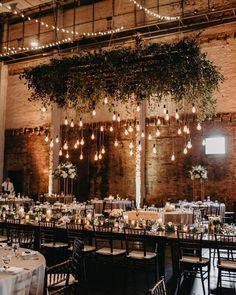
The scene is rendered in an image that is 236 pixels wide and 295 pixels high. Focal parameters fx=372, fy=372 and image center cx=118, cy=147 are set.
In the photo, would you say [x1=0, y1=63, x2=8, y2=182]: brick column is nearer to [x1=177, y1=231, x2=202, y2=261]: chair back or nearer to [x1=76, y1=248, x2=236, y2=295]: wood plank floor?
[x1=76, y1=248, x2=236, y2=295]: wood plank floor

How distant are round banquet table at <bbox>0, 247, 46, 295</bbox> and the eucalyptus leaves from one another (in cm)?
416

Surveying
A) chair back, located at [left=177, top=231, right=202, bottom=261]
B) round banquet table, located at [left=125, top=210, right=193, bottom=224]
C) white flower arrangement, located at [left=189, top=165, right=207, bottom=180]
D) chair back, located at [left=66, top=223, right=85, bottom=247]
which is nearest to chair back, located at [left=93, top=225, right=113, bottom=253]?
chair back, located at [left=66, top=223, right=85, bottom=247]

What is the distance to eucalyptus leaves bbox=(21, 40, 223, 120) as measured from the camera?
6.70 m

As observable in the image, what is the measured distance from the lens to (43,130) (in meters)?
15.3

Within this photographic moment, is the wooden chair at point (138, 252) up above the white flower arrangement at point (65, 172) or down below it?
below

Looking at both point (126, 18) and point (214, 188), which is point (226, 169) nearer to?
point (214, 188)

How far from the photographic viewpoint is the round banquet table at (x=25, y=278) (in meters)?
3.28

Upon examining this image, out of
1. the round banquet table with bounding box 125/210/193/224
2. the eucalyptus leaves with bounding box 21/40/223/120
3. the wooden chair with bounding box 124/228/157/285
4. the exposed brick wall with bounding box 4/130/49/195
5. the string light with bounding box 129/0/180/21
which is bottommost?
the wooden chair with bounding box 124/228/157/285

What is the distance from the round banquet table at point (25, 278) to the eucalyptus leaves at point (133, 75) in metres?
4.16

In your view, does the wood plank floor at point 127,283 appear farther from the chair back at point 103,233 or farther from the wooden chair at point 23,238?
the wooden chair at point 23,238

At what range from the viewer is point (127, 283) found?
5.51 meters

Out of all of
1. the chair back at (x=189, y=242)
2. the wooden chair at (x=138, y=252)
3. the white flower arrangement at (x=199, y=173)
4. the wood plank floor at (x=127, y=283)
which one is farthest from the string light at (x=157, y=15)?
the wood plank floor at (x=127, y=283)

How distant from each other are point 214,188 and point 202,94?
17.6 ft

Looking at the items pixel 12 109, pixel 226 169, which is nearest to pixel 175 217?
pixel 226 169
